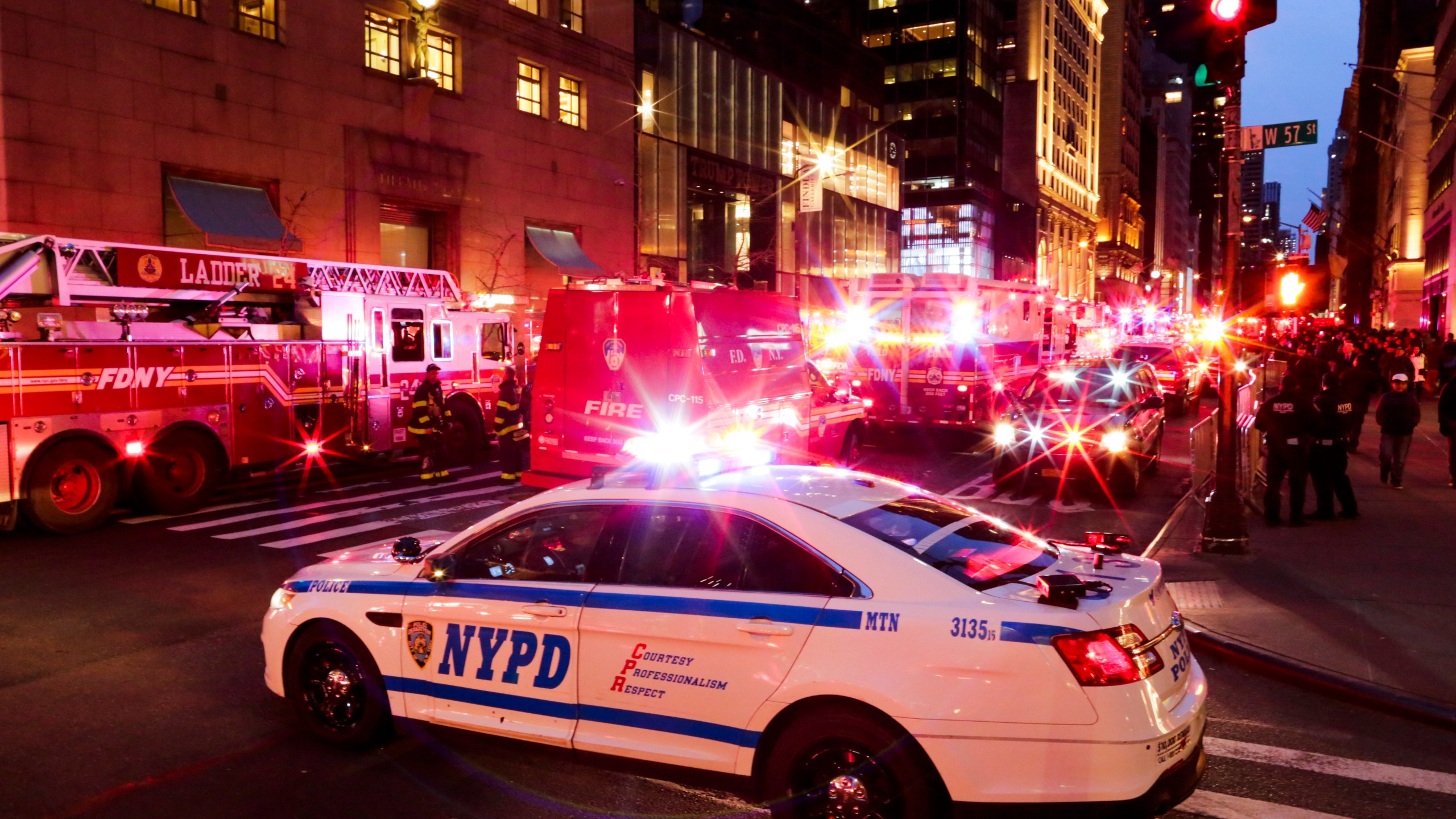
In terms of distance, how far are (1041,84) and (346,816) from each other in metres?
103

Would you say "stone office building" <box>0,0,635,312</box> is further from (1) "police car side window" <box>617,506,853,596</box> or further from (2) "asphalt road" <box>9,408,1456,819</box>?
(1) "police car side window" <box>617,506,853,596</box>

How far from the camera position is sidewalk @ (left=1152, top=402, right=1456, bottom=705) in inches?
265

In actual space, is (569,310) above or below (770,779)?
above

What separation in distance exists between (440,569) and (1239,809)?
13.0 ft

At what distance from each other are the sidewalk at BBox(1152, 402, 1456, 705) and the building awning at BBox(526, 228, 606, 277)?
843 inches

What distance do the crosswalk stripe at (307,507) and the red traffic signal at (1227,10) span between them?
11138mm

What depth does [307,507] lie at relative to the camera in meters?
13.1

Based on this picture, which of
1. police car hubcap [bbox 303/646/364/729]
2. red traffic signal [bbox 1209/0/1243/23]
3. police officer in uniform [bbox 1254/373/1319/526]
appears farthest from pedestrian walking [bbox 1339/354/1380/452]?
police car hubcap [bbox 303/646/364/729]

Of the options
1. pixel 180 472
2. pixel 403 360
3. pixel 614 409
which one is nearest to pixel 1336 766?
pixel 614 409

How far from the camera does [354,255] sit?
24.9 m

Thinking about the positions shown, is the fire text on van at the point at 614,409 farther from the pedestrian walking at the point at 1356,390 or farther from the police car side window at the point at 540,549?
the pedestrian walking at the point at 1356,390

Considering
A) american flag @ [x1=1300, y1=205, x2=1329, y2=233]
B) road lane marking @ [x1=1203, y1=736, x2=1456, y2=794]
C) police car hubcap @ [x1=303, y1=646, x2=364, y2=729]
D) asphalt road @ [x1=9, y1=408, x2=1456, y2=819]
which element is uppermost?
american flag @ [x1=1300, y1=205, x2=1329, y2=233]

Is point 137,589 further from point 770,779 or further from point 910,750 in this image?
point 910,750

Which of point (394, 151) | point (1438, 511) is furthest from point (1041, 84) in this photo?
point (1438, 511)
